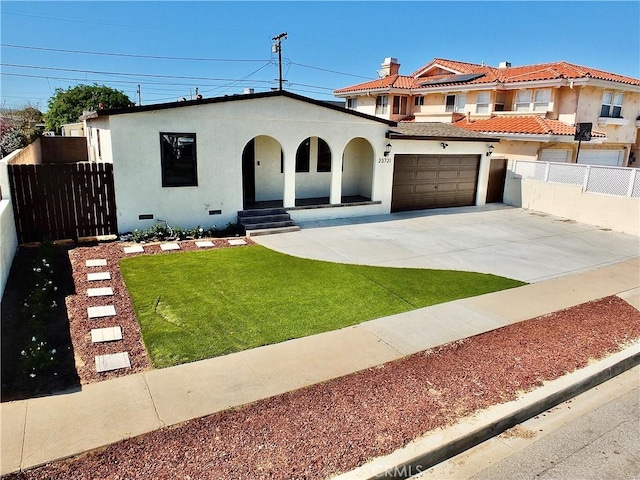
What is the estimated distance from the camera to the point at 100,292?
7.90m

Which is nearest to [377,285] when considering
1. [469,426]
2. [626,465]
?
[469,426]

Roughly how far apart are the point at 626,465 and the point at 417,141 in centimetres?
1333

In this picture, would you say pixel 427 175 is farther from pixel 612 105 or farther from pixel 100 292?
pixel 612 105

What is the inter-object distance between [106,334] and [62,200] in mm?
6106

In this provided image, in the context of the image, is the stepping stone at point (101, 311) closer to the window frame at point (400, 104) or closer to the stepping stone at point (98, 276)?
the stepping stone at point (98, 276)

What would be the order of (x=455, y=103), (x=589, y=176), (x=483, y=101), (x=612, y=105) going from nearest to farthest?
(x=589, y=176) < (x=612, y=105) < (x=483, y=101) < (x=455, y=103)

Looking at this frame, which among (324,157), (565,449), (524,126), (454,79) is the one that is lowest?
(565,449)

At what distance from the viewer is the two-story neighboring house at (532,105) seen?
21.2 metres

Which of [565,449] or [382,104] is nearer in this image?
[565,449]

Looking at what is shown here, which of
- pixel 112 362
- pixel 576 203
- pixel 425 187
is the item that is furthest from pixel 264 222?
pixel 576 203

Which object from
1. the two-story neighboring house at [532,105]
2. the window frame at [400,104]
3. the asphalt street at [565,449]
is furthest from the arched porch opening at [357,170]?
the window frame at [400,104]

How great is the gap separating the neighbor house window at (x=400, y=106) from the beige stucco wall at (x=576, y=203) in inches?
510

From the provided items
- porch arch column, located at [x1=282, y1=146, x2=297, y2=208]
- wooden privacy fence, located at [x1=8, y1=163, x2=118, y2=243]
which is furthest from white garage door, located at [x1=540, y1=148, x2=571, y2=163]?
wooden privacy fence, located at [x1=8, y1=163, x2=118, y2=243]

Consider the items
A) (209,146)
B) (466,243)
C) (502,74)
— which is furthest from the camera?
(502,74)
